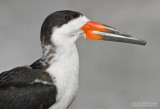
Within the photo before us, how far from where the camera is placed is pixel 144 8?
961 centimetres

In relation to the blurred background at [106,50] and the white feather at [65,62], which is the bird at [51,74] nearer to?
the white feather at [65,62]

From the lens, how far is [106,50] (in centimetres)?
848

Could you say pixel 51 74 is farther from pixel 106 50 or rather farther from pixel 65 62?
pixel 106 50

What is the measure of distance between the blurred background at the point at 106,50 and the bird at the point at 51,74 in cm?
322

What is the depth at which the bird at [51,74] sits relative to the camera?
13.3 feet

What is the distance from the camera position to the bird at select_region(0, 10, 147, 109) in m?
4.04

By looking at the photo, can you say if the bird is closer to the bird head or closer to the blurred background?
the bird head

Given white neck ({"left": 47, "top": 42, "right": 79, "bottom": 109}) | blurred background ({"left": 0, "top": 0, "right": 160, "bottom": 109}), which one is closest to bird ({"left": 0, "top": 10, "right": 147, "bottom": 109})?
white neck ({"left": 47, "top": 42, "right": 79, "bottom": 109})

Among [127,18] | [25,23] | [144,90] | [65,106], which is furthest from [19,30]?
[65,106]

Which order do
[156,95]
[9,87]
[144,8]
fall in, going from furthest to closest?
[144,8] → [156,95] → [9,87]

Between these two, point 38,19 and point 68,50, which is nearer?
point 68,50

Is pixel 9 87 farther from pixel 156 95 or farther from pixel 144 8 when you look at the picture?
pixel 144 8

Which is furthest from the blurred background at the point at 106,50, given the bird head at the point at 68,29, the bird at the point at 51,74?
the bird at the point at 51,74

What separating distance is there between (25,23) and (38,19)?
30 centimetres
